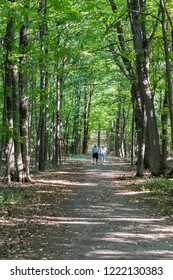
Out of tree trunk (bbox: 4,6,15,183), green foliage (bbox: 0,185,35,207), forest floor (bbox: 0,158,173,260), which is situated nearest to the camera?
forest floor (bbox: 0,158,173,260)

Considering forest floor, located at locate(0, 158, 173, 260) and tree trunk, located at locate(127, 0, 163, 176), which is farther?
tree trunk, located at locate(127, 0, 163, 176)

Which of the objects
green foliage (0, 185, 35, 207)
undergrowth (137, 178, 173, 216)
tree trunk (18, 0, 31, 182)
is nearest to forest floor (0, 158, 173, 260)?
green foliage (0, 185, 35, 207)

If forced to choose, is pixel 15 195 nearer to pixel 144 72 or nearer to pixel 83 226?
pixel 83 226

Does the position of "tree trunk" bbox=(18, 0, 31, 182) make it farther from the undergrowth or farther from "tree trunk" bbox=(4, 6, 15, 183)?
the undergrowth

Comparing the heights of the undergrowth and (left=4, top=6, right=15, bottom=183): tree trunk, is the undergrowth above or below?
below

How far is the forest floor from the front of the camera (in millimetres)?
6988

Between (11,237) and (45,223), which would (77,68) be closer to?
(45,223)

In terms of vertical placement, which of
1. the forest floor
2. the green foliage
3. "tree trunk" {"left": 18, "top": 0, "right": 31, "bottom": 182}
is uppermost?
"tree trunk" {"left": 18, "top": 0, "right": 31, "bottom": 182}

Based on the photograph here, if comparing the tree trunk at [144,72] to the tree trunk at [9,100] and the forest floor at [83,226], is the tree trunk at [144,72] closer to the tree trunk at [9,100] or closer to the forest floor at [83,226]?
the forest floor at [83,226]

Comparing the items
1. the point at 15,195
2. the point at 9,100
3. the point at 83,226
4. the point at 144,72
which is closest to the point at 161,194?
the point at 15,195

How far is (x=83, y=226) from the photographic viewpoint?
9.24m
